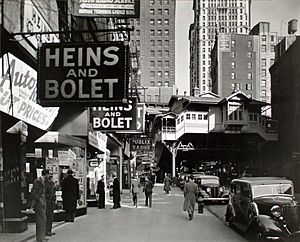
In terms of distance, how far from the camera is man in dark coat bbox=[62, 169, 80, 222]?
36.6 feet

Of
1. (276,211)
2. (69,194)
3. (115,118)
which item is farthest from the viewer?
(115,118)

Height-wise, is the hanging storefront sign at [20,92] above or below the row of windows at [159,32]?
below

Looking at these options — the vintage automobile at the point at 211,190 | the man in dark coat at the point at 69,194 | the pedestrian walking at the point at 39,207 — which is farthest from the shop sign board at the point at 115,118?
the vintage automobile at the point at 211,190

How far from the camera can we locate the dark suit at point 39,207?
7.75m

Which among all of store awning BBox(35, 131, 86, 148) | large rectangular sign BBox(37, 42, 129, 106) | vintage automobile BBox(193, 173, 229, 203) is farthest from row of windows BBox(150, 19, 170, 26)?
vintage automobile BBox(193, 173, 229, 203)

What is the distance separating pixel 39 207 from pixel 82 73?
207cm

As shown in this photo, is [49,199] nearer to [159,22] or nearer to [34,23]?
[34,23]

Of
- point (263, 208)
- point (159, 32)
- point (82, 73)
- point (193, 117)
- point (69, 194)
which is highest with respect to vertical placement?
point (193, 117)

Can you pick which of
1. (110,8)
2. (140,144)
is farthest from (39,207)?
(140,144)

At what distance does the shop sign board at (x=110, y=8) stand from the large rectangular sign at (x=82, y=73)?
17.1 inches

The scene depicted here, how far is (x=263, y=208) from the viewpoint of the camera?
9.36m

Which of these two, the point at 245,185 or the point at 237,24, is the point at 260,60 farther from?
the point at 237,24

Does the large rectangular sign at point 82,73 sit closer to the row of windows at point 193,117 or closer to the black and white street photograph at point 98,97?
the black and white street photograph at point 98,97

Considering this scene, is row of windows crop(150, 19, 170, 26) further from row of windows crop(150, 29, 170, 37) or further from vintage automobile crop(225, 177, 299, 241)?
vintage automobile crop(225, 177, 299, 241)
